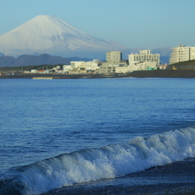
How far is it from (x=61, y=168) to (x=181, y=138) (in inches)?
156

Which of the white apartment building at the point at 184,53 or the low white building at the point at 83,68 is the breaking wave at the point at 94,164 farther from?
the white apartment building at the point at 184,53

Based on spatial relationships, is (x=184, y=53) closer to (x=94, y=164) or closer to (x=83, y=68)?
(x=83, y=68)

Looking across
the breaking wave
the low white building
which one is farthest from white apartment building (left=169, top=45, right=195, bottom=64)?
the breaking wave

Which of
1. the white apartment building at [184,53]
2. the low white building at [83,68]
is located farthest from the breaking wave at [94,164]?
the white apartment building at [184,53]

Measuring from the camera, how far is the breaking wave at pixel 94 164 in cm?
690

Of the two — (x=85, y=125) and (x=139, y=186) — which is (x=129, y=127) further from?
(x=139, y=186)

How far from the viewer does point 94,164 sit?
26.2 ft

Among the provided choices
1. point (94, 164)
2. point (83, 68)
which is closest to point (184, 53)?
point (83, 68)

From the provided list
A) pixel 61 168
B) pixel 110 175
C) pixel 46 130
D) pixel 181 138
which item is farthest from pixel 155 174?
pixel 46 130

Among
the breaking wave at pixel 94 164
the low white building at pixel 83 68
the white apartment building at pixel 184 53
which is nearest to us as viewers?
the breaking wave at pixel 94 164

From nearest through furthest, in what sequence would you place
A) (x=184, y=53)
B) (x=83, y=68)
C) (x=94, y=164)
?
(x=94, y=164) → (x=184, y=53) → (x=83, y=68)

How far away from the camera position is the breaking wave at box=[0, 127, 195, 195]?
6.90 metres

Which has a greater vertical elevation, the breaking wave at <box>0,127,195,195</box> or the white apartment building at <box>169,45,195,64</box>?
the white apartment building at <box>169,45,195,64</box>

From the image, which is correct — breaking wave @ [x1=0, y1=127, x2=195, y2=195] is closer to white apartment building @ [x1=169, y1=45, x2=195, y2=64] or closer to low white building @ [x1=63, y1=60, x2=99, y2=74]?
low white building @ [x1=63, y1=60, x2=99, y2=74]
